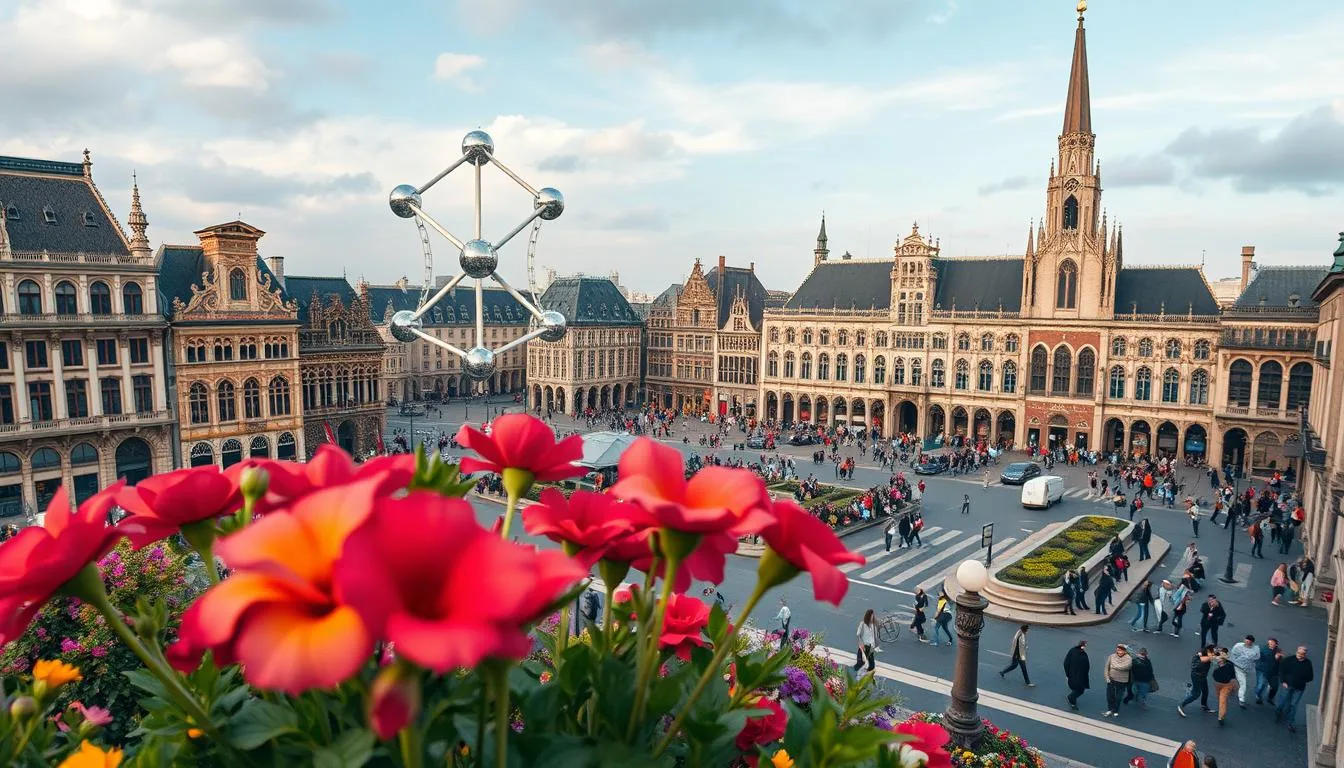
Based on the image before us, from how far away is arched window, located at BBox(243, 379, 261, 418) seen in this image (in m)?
48.0

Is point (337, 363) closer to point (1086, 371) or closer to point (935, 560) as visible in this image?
point (935, 560)

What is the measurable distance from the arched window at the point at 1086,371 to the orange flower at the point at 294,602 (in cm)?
6505

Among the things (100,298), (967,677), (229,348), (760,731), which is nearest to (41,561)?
(760,731)

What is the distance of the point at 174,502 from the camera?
245cm

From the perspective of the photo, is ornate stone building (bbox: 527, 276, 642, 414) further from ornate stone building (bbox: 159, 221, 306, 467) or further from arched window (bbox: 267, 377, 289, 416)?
ornate stone building (bbox: 159, 221, 306, 467)

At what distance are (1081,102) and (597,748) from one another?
224 feet

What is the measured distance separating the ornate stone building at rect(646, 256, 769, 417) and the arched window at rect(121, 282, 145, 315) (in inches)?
1945

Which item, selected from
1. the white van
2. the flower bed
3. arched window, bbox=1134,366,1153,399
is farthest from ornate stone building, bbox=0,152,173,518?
arched window, bbox=1134,366,1153,399

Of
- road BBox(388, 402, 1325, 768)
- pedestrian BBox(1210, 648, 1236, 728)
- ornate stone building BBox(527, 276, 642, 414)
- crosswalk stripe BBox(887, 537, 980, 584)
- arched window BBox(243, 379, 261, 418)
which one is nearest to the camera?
road BBox(388, 402, 1325, 768)

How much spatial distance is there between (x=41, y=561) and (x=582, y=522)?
149cm

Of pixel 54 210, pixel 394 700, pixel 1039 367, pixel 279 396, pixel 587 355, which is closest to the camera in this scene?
pixel 394 700

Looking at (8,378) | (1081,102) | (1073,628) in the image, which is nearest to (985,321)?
(1081,102)

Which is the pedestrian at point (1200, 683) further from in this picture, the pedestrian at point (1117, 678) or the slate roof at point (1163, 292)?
the slate roof at point (1163, 292)

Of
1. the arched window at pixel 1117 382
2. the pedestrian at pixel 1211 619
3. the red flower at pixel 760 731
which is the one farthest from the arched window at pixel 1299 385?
the red flower at pixel 760 731
